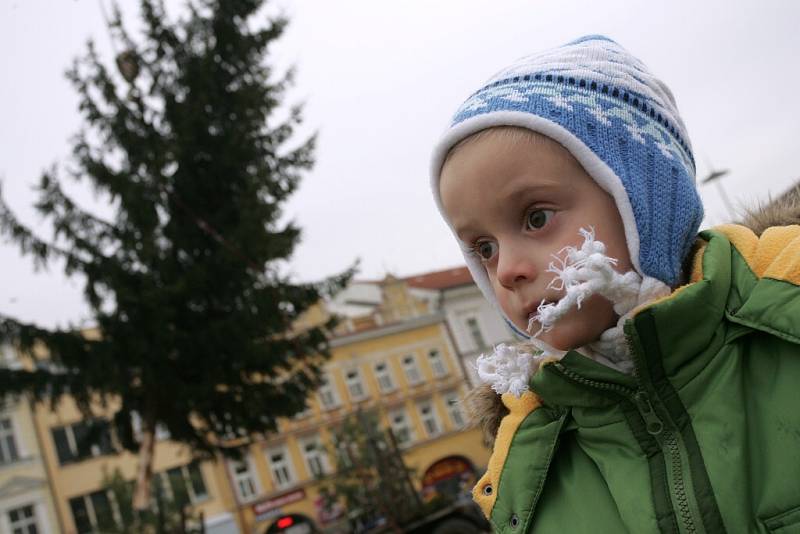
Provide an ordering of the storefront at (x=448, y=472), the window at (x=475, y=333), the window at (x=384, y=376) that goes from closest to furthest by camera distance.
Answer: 1. the storefront at (x=448, y=472)
2. the window at (x=384, y=376)
3. the window at (x=475, y=333)

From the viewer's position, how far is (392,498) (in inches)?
433

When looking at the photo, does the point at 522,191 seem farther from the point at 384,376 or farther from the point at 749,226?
the point at 384,376

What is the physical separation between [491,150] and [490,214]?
0.35 ft

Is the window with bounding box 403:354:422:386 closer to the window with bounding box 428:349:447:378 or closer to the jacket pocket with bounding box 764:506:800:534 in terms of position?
the window with bounding box 428:349:447:378

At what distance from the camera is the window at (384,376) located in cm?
3312

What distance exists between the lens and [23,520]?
2583cm

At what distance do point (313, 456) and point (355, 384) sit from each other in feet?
12.5

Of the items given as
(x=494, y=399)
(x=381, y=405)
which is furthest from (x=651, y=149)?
(x=381, y=405)

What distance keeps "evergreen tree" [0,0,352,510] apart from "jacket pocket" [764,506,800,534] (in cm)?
876

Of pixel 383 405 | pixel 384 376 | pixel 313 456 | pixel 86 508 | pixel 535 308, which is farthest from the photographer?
pixel 384 376

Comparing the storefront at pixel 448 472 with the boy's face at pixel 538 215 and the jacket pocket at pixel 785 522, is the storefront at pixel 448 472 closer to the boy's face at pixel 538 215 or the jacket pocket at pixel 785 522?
the boy's face at pixel 538 215

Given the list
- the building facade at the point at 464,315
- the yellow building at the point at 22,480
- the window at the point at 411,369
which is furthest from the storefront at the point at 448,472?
the yellow building at the point at 22,480

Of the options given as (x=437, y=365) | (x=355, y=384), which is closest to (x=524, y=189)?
(x=355, y=384)

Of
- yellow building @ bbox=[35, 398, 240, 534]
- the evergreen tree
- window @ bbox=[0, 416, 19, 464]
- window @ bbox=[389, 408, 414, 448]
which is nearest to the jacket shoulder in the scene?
the evergreen tree
